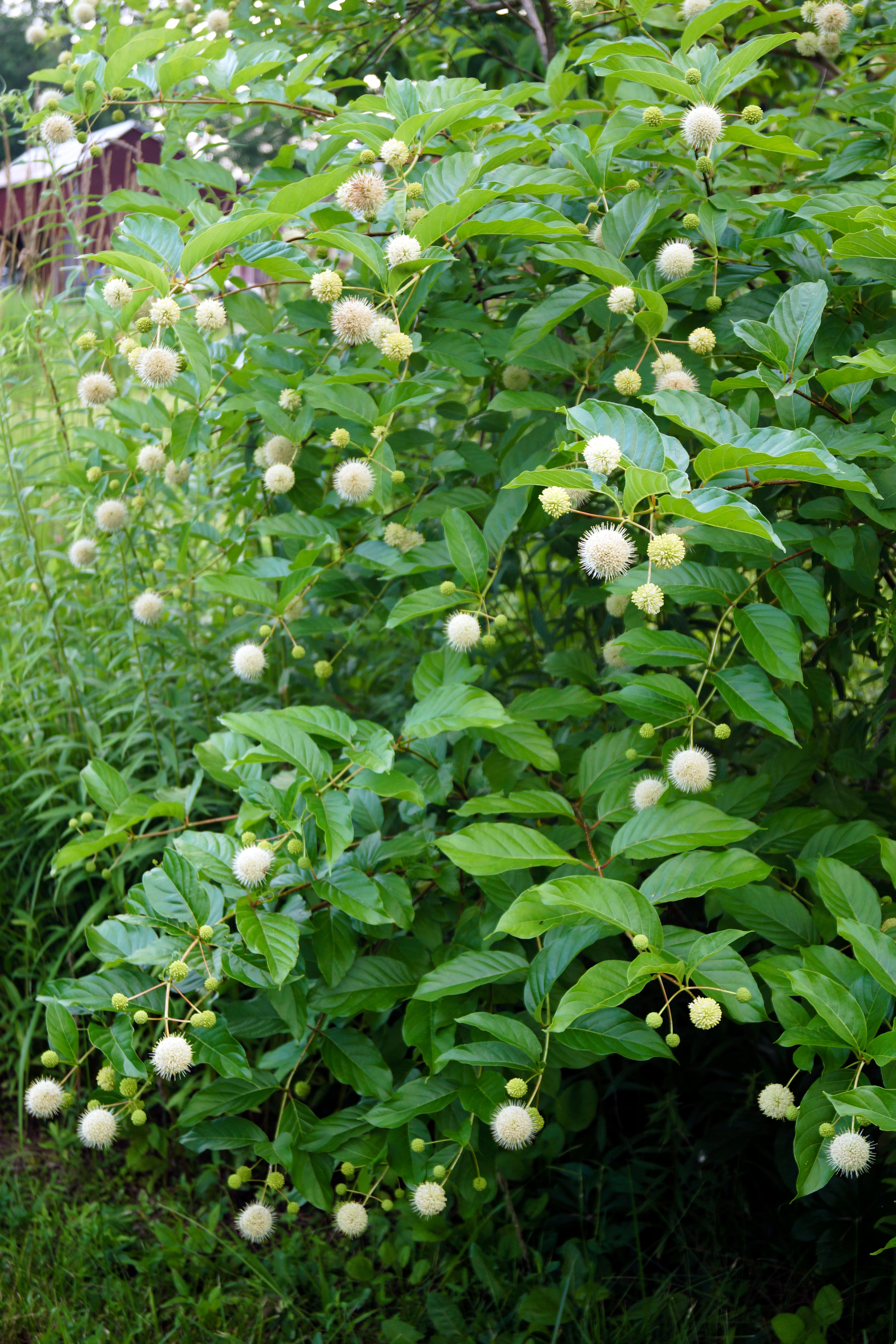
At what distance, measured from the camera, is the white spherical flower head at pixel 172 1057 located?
1077 millimetres

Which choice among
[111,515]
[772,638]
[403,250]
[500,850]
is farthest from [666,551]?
[111,515]

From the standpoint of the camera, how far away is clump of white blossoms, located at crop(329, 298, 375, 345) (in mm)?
1303

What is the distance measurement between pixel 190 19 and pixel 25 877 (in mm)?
1912

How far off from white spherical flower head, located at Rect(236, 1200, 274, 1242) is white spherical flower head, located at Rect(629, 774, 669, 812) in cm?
84

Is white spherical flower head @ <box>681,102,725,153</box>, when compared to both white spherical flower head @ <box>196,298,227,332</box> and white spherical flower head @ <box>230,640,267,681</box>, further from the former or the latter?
white spherical flower head @ <box>230,640,267,681</box>

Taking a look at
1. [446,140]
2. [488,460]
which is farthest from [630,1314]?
[446,140]

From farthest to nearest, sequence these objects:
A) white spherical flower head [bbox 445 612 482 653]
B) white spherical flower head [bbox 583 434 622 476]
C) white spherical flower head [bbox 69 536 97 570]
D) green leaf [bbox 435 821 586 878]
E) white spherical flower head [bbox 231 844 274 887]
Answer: white spherical flower head [bbox 69 536 97 570] < white spherical flower head [bbox 445 612 482 653] < white spherical flower head [bbox 231 844 274 887] < green leaf [bbox 435 821 586 878] < white spherical flower head [bbox 583 434 622 476]

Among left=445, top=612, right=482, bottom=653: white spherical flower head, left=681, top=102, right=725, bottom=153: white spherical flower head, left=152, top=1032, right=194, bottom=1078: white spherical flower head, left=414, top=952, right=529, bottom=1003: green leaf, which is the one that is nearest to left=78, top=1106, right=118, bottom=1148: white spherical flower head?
left=152, top=1032, right=194, bottom=1078: white spherical flower head

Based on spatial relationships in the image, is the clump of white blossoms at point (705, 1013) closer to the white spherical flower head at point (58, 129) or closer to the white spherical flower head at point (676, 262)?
the white spherical flower head at point (676, 262)

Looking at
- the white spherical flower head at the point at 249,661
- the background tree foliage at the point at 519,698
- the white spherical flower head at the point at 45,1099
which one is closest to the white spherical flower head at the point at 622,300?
the background tree foliage at the point at 519,698

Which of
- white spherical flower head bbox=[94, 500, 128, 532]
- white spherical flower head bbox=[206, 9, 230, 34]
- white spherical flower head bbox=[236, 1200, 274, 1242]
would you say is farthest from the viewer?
white spherical flower head bbox=[206, 9, 230, 34]

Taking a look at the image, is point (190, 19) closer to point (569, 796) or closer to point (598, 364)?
point (598, 364)

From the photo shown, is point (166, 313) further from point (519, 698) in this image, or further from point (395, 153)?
point (519, 698)

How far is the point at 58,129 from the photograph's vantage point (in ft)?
5.26
